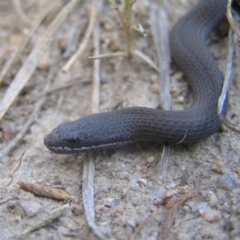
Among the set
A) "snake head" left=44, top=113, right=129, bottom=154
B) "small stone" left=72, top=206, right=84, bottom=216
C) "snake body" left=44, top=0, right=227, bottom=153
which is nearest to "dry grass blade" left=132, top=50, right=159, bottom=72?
"snake body" left=44, top=0, right=227, bottom=153

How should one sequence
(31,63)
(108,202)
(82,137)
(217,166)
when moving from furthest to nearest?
1. (31,63)
2. (82,137)
3. (217,166)
4. (108,202)

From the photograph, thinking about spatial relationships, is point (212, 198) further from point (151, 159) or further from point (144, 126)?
point (144, 126)

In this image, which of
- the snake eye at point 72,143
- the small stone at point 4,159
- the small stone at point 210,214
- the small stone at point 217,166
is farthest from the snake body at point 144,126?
the small stone at point 210,214

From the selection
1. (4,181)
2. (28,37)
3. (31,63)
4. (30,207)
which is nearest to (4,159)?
(4,181)

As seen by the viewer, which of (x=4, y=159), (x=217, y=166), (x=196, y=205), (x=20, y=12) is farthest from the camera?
(x=20, y=12)

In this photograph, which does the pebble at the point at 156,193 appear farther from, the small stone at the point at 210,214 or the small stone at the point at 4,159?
the small stone at the point at 4,159

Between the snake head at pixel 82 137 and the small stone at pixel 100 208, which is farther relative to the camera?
the snake head at pixel 82 137

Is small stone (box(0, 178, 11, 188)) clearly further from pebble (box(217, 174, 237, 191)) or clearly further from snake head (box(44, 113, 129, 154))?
pebble (box(217, 174, 237, 191))
